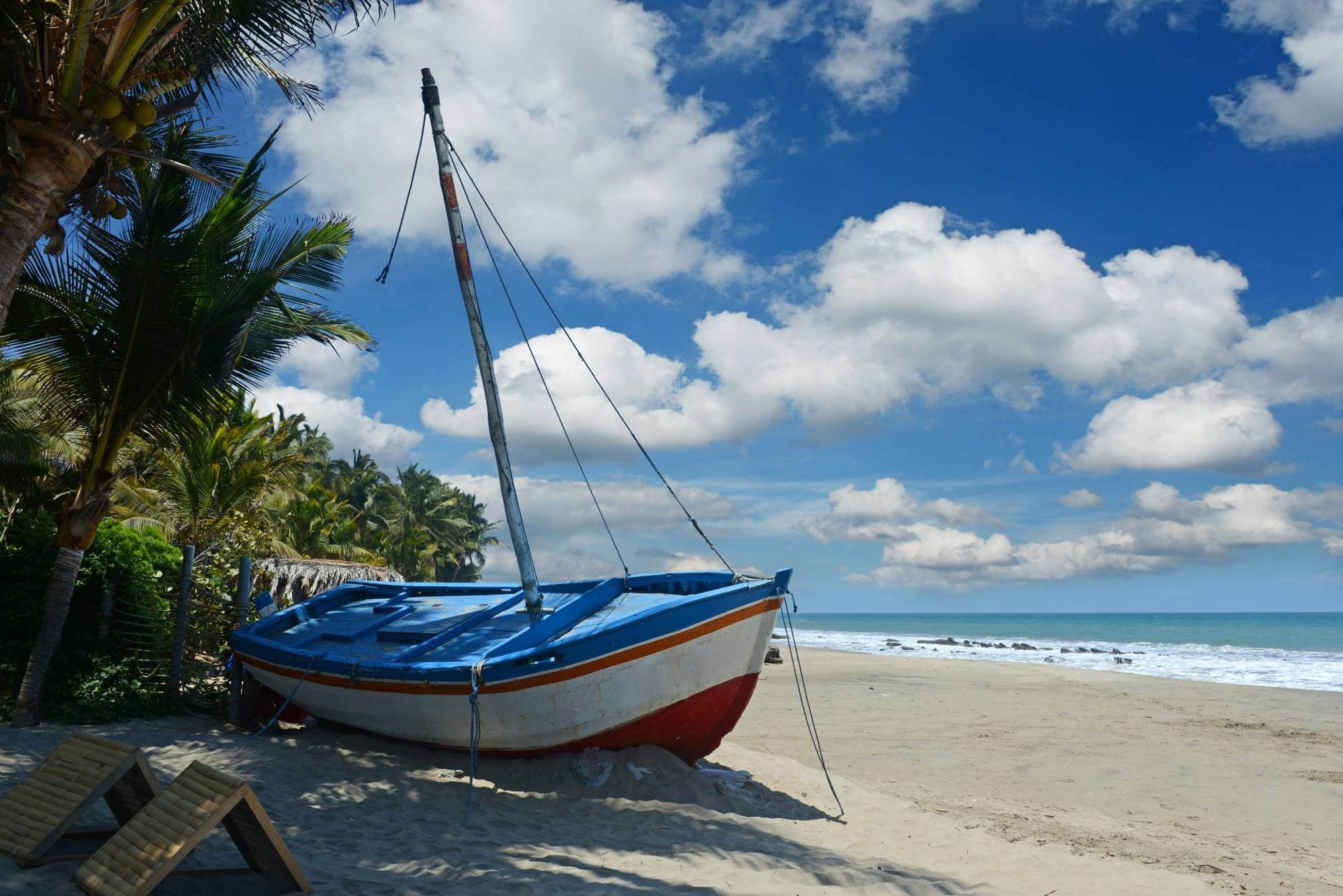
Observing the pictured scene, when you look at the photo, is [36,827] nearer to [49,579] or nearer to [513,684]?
[513,684]

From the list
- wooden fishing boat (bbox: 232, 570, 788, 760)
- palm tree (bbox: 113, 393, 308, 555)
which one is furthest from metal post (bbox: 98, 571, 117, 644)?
palm tree (bbox: 113, 393, 308, 555)

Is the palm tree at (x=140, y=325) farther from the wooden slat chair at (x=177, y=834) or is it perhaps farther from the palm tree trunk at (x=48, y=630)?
the wooden slat chair at (x=177, y=834)

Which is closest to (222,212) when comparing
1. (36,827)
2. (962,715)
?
(36,827)

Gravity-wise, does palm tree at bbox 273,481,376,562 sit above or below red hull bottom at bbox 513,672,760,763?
above

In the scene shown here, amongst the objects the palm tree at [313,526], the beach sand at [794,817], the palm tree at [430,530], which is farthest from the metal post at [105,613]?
the palm tree at [430,530]

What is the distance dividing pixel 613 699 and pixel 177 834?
3680 mm

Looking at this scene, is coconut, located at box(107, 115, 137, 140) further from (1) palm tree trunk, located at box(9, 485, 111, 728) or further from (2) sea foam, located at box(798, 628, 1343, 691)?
(2) sea foam, located at box(798, 628, 1343, 691)

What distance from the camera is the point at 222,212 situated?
31.5 feet

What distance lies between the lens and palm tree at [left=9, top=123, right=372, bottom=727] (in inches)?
349

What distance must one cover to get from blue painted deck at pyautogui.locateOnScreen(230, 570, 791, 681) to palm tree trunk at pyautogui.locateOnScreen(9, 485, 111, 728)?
5.68ft

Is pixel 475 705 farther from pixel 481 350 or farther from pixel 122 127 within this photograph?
pixel 122 127

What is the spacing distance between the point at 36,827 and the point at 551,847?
9.71ft

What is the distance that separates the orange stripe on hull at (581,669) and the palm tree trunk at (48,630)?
2.94 meters

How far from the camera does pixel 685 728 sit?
7.80 meters
